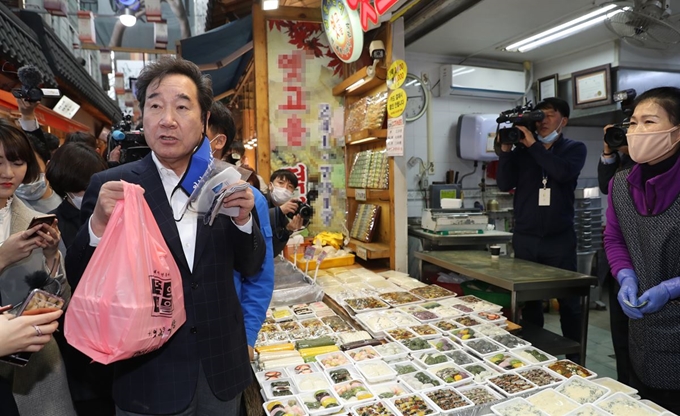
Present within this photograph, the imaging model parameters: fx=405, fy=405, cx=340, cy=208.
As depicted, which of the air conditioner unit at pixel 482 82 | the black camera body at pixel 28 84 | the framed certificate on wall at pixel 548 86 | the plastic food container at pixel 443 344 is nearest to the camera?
the plastic food container at pixel 443 344

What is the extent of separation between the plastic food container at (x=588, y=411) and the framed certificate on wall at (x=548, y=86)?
18.9 ft

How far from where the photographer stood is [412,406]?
5.58 ft

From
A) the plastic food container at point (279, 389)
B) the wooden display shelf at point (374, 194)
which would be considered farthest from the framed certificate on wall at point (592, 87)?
the plastic food container at point (279, 389)

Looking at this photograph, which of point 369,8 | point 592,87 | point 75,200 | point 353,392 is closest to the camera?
point 353,392

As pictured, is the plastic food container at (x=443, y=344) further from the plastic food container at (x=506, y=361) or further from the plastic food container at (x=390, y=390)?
the plastic food container at (x=390, y=390)

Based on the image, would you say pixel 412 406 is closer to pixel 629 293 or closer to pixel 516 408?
pixel 516 408

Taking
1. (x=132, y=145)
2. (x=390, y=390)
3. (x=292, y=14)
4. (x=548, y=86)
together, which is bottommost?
(x=390, y=390)

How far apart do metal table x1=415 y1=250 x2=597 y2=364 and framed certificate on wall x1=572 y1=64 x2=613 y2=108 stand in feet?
12.4

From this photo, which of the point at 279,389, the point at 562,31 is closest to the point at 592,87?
the point at 562,31

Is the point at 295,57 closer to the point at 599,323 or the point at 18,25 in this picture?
the point at 18,25

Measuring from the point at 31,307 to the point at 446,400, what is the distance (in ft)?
5.16

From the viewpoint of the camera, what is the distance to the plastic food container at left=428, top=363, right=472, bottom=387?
1895 millimetres

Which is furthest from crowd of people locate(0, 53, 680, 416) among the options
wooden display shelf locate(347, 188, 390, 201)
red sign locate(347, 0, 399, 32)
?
red sign locate(347, 0, 399, 32)

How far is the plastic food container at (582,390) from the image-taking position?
5.65 ft
